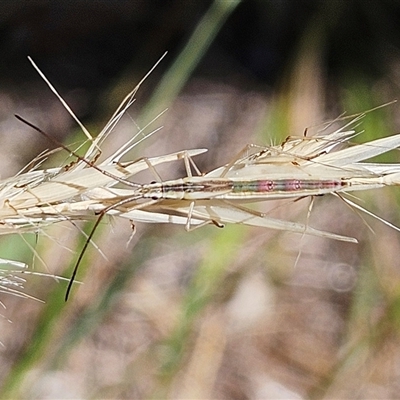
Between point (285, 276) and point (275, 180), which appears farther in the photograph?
point (285, 276)

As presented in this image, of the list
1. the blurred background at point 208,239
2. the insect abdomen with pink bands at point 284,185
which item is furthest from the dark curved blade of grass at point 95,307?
the insect abdomen with pink bands at point 284,185

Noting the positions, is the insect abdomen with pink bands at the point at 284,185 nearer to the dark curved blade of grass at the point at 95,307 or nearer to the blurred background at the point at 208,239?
the dark curved blade of grass at the point at 95,307

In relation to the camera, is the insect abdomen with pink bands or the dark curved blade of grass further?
the dark curved blade of grass

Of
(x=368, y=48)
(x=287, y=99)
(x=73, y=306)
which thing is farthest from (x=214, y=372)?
(x=368, y=48)

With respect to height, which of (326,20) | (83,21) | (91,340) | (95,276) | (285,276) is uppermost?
(326,20)

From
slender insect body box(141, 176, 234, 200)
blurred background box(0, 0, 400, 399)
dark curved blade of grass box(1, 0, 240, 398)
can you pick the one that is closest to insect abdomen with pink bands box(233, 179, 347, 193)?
slender insect body box(141, 176, 234, 200)

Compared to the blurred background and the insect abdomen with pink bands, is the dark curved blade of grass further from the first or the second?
the insect abdomen with pink bands

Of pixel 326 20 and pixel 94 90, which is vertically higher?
pixel 326 20

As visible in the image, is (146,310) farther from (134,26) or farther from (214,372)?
(134,26)
